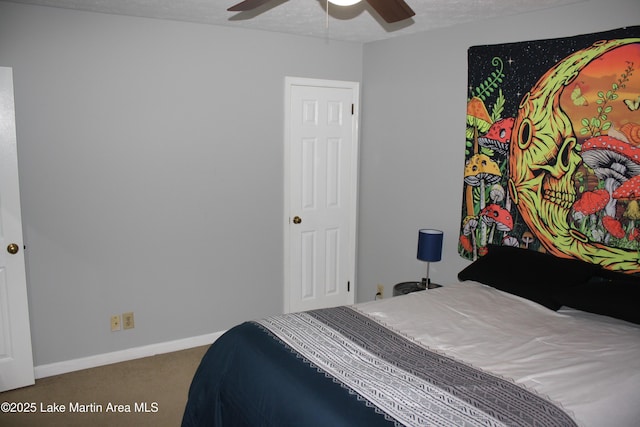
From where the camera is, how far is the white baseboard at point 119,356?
134 inches

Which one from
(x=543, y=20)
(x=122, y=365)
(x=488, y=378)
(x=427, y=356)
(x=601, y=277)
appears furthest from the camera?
(x=122, y=365)

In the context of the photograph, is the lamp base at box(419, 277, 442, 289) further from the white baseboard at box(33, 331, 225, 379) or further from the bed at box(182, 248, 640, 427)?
the white baseboard at box(33, 331, 225, 379)

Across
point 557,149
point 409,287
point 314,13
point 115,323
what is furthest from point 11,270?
point 557,149

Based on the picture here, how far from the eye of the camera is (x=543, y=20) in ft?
9.87

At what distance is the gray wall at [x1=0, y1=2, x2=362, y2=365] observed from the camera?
127 inches

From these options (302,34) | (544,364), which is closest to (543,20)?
(302,34)

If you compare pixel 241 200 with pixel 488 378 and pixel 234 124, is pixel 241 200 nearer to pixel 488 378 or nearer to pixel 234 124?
pixel 234 124

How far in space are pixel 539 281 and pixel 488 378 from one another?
3.51 feet

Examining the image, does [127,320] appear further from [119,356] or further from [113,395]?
[113,395]

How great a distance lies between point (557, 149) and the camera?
2945mm

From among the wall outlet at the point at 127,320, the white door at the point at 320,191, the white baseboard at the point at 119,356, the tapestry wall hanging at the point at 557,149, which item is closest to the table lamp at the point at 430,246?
the tapestry wall hanging at the point at 557,149

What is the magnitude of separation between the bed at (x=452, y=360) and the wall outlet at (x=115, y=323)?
1375 millimetres

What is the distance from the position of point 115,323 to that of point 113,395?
585mm

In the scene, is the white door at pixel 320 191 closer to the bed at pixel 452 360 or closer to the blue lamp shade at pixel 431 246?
the blue lamp shade at pixel 431 246
